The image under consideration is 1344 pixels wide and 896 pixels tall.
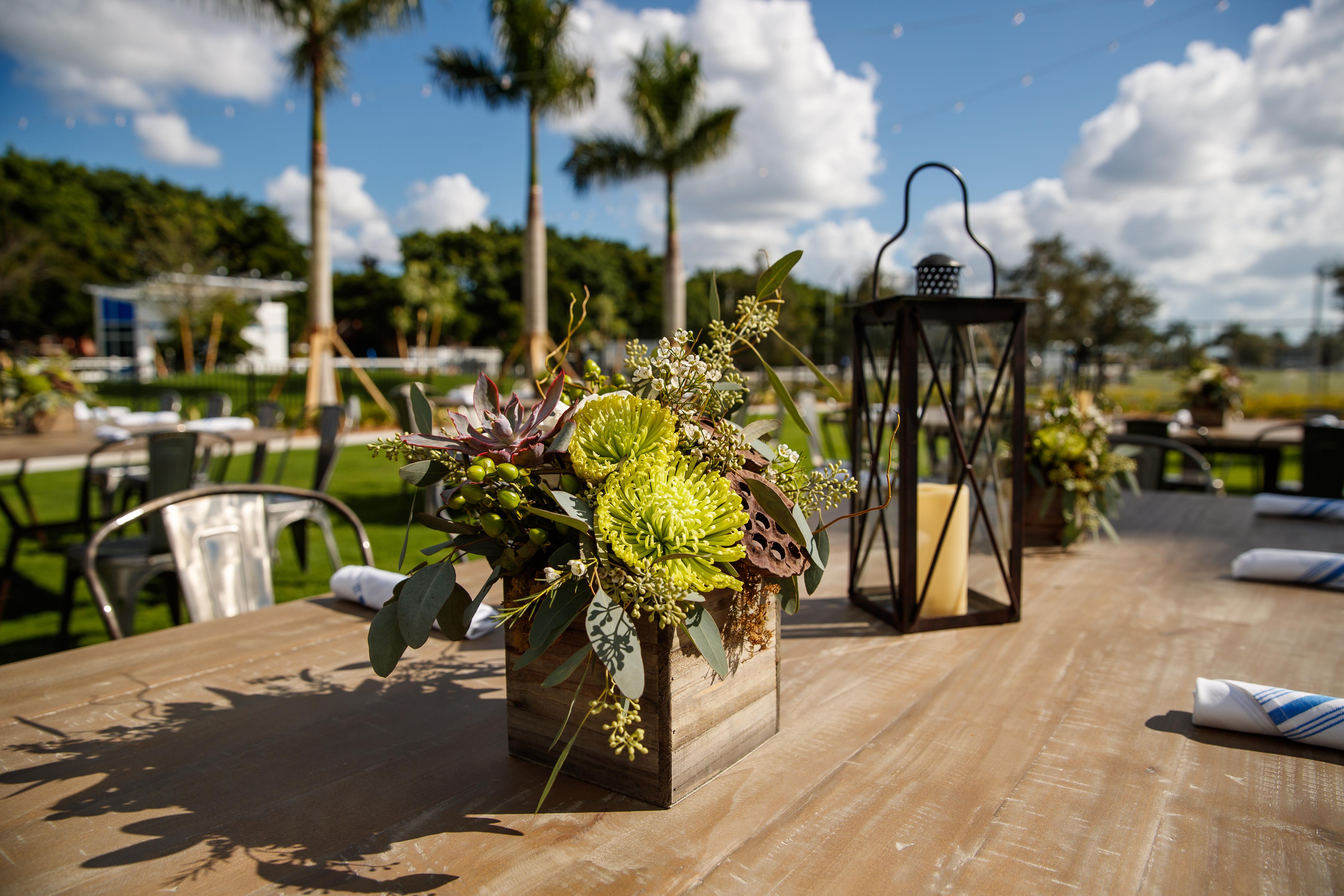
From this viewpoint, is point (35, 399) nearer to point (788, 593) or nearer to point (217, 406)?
point (217, 406)

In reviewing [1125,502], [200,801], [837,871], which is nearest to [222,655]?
[200,801]

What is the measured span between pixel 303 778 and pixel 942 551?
95 cm

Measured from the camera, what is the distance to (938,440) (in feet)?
4.37

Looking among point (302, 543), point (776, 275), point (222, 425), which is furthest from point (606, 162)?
point (776, 275)

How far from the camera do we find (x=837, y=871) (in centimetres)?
57

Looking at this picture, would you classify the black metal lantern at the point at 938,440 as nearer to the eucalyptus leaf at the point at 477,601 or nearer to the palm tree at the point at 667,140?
the eucalyptus leaf at the point at 477,601

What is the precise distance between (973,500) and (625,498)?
0.85m

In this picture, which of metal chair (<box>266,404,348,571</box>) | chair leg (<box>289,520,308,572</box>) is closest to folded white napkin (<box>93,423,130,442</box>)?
metal chair (<box>266,404,348,571</box>)

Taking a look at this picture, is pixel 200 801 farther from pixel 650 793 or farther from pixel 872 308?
pixel 872 308

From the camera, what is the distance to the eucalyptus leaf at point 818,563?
69 cm

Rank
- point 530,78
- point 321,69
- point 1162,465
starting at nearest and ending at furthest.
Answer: point 1162,465, point 321,69, point 530,78

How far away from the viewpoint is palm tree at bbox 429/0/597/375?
11000 mm

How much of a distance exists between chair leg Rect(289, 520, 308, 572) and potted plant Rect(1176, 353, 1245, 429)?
5.87 m

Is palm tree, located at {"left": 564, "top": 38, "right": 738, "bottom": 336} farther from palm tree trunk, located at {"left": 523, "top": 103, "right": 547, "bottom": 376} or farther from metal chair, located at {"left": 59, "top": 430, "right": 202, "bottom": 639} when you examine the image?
metal chair, located at {"left": 59, "top": 430, "right": 202, "bottom": 639}
